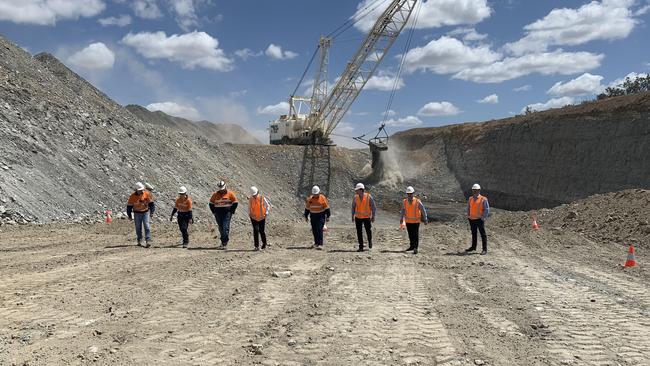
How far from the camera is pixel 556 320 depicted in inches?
232

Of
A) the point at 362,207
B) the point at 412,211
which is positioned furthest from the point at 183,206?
the point at 412,211

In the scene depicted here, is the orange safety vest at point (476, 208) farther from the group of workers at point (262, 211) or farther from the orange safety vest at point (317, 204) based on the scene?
the orange safety vest at point (317, 204)

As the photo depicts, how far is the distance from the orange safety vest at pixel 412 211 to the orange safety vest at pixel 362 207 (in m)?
0.82

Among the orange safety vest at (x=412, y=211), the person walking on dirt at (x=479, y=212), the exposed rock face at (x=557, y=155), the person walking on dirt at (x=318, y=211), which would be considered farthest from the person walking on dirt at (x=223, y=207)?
the exposed rock face at (x=557, y=155)

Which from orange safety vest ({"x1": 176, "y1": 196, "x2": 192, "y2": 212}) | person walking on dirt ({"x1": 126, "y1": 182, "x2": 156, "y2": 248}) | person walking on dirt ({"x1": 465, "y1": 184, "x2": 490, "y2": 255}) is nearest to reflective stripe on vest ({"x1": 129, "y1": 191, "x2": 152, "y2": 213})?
person walking on dirt ({"x1": 126, "y1": 182, "x2": 156, "y2": 248})

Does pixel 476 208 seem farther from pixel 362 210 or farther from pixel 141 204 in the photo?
pixel 141 204

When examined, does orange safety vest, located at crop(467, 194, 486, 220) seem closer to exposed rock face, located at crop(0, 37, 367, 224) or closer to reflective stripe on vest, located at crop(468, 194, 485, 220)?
reflective stripe on vest, located at crop(468, 194, 485, 220)

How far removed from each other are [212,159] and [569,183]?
20.7m

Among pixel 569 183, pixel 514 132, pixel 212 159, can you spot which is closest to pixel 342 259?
pixel 212 159

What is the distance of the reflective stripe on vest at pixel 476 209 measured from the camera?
11.9 m

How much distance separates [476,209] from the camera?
39.2 ft

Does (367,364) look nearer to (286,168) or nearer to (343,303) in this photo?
(343,303)

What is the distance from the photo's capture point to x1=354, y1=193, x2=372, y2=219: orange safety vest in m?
12.0

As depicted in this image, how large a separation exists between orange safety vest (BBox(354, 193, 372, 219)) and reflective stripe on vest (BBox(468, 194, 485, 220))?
231 cm
